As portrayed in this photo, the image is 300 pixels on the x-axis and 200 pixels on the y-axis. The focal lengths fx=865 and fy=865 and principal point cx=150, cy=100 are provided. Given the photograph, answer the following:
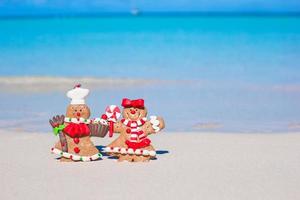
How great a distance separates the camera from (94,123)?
865 centimetres

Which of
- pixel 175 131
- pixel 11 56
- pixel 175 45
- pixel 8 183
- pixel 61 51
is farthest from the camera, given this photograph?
pixel 175 45

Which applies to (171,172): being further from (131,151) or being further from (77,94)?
(77,94)

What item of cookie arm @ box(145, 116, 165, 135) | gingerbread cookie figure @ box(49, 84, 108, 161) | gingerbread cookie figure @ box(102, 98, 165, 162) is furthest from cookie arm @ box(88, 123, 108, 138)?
cookie arm @ box(145, 116, 165, 135)

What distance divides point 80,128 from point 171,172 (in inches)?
41.1

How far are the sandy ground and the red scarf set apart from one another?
30cm

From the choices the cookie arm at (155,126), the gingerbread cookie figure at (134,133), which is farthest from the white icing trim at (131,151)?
the cookie arm at (155,126)

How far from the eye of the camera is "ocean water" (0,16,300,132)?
12555 millimetres

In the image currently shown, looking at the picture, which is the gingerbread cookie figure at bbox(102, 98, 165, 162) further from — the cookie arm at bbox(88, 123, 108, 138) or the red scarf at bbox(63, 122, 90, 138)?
the red scarf at bbox(63, 122, 90, 138)

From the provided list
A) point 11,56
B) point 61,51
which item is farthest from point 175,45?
point 11,56

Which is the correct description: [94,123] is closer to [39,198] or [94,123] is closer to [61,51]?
[39,198]

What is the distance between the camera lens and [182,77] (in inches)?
766

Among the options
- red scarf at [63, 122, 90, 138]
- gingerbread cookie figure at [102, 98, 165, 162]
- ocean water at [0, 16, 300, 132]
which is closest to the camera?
red scarf at [63, 122, 90, 138]

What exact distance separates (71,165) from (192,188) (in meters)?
1.48

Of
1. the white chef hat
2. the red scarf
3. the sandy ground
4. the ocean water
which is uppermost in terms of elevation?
the ocean water
